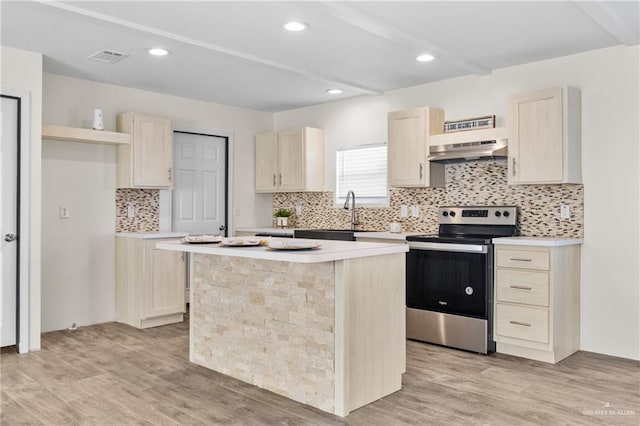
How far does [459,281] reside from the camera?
14.0 feet

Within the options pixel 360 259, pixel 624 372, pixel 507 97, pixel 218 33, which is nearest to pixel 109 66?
pixel 218 33

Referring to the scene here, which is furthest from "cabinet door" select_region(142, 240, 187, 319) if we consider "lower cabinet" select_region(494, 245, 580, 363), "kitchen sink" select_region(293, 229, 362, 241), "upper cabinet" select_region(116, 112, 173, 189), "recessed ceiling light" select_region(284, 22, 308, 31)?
"lower cabinet" select_region(494, 245, 580, 363)

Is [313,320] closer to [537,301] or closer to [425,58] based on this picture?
[537,301]

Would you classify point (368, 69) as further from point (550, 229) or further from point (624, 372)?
point (624, 372)

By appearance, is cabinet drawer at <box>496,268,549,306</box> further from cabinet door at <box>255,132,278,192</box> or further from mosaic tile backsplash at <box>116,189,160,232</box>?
mosaic tile backsplash at <box>116,189,160,232</box>

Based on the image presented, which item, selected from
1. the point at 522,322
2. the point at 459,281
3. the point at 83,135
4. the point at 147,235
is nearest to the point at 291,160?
the point at 147,235

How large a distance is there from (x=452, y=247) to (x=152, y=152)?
3.07m

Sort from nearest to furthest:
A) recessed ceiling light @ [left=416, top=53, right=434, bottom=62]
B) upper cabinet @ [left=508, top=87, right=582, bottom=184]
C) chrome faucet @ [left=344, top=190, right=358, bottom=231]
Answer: upper cabinet @ [left=508, top=87, right=582, bottom=184], recessed ceiling light @ [left=416, top=53, right=434, bottom=62], chrome faucet @ [left=344, top=190, right=358, bottom=231]

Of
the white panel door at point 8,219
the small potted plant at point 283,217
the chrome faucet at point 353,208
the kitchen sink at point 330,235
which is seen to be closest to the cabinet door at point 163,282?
the white panel door at point 8,219

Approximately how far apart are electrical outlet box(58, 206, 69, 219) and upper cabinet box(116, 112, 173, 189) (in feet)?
1.80

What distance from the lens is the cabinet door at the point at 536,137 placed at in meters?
4.01

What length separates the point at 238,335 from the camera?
345 centimetres

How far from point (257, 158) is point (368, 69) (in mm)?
2382

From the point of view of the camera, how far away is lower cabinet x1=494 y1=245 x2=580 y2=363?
12.6ft
